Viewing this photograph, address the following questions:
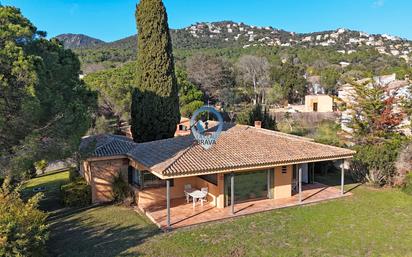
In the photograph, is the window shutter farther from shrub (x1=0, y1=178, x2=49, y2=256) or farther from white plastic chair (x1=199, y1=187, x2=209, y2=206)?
shrub (x1=0, y1=178, x2=49, y2=256)

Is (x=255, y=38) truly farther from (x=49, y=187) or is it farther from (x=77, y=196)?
(x=77, y=196)

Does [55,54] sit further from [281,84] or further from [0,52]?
[281,84]

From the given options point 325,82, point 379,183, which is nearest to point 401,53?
point 325,82

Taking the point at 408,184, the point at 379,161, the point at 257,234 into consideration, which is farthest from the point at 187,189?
the point at 408,184

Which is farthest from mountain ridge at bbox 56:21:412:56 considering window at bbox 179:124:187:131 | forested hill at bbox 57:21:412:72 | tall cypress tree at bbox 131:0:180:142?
tall cypress tree at bbox 131:0:180:142

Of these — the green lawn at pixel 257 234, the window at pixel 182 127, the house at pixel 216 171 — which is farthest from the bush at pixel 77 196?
the window at pixel 182 127
